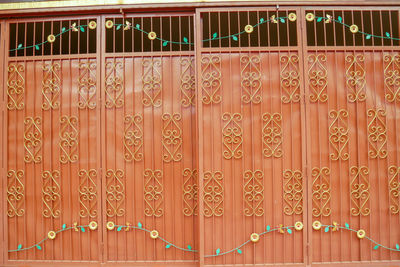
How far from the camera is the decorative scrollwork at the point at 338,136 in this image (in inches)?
128

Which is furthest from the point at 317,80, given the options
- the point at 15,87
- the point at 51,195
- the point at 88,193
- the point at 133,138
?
the point at 15,87

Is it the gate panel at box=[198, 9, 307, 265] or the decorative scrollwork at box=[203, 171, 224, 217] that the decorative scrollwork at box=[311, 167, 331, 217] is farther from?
the decorative scrollwork at box=[203, 171, 224, 217]

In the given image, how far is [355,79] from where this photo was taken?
3.28m

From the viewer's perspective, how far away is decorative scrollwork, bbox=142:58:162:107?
3.36 m

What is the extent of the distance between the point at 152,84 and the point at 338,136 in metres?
1.99

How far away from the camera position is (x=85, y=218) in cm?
333

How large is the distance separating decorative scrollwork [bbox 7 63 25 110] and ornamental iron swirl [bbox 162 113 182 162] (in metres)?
1.56

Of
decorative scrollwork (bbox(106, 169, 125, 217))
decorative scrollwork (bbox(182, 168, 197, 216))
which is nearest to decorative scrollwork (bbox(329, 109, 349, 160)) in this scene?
decorative scrollwork (bbox(182, 168, 197, 216))

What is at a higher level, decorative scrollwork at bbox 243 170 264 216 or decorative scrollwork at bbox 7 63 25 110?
decorative scrollwork at bbox 7 63 25 110

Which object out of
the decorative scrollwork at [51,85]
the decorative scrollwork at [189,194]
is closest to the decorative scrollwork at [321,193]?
the decorative scrollwork at [189,194]

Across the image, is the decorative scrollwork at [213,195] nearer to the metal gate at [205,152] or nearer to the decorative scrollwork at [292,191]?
the metal gate at [205,152]

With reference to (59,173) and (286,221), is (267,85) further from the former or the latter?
(59,173)

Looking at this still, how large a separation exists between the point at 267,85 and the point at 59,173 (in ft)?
7.70

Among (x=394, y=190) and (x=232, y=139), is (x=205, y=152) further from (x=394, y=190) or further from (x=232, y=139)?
(x=394, y=190)
